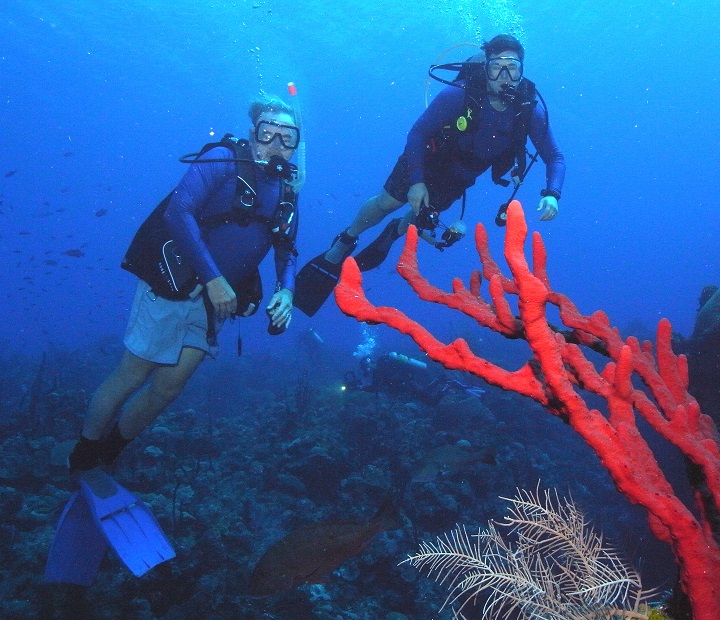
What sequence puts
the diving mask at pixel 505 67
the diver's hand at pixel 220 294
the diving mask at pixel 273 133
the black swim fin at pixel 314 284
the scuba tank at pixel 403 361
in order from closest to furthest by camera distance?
the diver's hand at pixel 220 294 → the diving mask at pixel 273 133 → the diving mask at pixel 505 67 → the black swim fin at pixel 314 284 → the scuba tank at pixel 403 361

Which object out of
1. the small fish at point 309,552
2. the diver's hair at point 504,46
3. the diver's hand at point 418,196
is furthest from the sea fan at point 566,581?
the diver's hair at point 504,46

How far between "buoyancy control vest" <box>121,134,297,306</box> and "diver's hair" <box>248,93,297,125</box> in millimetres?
449

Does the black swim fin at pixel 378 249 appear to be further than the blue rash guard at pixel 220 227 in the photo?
Yes

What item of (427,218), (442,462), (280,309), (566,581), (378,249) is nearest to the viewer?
(566,581)

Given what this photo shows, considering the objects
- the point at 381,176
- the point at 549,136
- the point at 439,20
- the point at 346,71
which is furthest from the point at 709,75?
the point at 549,136

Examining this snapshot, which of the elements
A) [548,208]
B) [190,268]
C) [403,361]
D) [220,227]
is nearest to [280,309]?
[190,268]

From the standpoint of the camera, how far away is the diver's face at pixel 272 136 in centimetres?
421

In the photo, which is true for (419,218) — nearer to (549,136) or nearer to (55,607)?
(549,136)

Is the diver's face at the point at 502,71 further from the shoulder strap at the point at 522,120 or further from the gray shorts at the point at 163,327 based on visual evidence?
the gray shorts at the point at 163,327

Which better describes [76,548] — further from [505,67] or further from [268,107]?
[505,67]

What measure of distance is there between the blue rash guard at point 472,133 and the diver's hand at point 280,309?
2134 millimetres

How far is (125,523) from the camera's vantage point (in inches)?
147

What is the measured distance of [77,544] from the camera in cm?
386

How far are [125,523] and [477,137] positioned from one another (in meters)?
5.57
